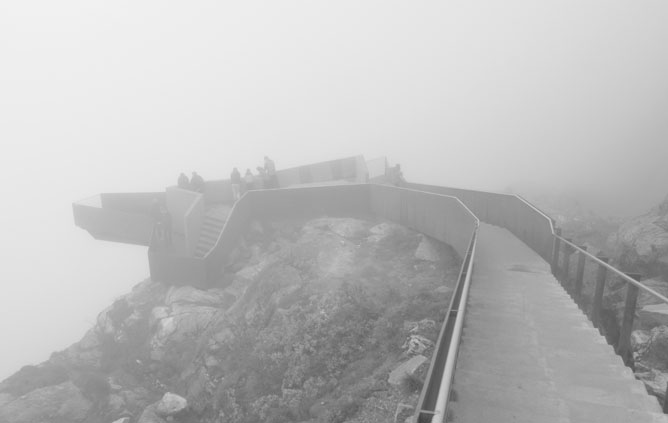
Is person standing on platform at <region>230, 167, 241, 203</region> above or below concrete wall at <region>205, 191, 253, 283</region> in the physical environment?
above

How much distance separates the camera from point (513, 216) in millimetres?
14008

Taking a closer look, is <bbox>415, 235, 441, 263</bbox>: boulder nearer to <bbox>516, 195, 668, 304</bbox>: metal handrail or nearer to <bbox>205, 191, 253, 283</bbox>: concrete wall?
<bbox>516, 195, 668, 304</bbox>: metal handrail

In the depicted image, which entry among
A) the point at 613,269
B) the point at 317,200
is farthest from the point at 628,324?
the point at 317,200

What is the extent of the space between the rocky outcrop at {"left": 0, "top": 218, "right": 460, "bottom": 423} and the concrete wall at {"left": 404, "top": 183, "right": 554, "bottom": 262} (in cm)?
237

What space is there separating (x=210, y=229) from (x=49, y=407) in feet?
27.9

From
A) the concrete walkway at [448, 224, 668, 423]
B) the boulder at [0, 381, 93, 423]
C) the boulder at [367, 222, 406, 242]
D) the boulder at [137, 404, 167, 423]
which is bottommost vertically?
the boulder at [0, 381, 93, 423]

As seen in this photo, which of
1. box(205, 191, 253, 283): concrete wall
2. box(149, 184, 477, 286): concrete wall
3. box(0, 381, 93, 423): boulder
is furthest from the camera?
box(205, 191, 253, 283): concrete wall

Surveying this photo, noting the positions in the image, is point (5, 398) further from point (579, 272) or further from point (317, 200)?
point (579, 272)

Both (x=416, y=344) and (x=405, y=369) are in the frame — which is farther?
(x=416, y=344)

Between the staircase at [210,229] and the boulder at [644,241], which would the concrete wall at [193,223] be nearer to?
the staircase at [210,229]

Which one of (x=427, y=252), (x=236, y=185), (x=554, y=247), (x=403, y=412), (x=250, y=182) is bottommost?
(x=403, y=412)

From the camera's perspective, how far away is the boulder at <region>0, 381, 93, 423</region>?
11.5 metres

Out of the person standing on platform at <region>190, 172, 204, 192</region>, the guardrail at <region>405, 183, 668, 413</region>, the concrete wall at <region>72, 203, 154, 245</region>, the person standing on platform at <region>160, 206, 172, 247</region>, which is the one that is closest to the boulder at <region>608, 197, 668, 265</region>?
the guardrail at <region>405, 183, 668, 413</region>

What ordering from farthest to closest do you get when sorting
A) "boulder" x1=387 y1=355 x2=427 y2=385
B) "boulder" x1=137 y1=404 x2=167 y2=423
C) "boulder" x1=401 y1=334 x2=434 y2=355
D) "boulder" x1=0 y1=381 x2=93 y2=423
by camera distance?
"boulder" x1=0 y1=381 x2=93 y2=423 < "boulder" x1=137 y1=404 x2=167 y2=423 < "boulder" x1=401 y1=334 x2=434 y2=355 < "boulder" x1=387 y1=355 x2=427 y2=385
